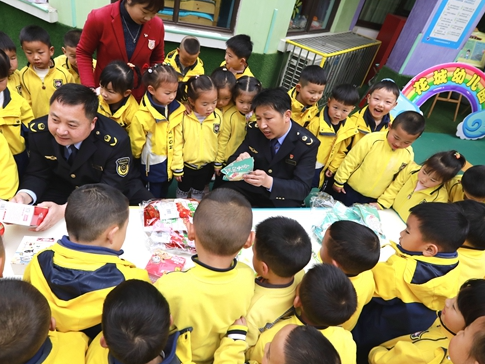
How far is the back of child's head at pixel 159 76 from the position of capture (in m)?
2.15

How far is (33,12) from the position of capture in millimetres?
4191

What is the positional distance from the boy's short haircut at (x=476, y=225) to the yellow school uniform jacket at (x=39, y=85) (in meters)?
3.18

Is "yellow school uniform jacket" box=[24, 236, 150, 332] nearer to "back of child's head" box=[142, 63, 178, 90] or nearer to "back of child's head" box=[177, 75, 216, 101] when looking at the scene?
"back of child's head" box=[142, 63, 178, 90]

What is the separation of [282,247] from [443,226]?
34.9 inches

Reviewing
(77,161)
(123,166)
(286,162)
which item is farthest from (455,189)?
(77,161)

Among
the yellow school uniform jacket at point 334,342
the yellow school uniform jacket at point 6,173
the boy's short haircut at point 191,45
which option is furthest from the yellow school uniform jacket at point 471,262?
the boy's short haircut at point 191,45

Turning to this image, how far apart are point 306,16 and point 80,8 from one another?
11.9 ft

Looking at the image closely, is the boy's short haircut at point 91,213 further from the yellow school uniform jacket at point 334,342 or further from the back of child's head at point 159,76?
the back of child's head at point 159,76

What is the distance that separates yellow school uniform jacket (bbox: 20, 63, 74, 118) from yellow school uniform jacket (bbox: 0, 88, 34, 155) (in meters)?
0.67

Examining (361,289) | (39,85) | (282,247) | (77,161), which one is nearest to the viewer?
(282,247)

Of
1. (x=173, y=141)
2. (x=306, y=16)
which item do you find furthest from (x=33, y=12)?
(x=306, y=16)

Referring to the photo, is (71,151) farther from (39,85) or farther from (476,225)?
(476,225)

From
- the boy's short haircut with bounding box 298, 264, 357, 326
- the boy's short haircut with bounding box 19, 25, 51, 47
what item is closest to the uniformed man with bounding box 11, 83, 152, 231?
the boy's short haircut with bounding box 19, 25, 51, 47

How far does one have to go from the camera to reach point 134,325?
874mm
